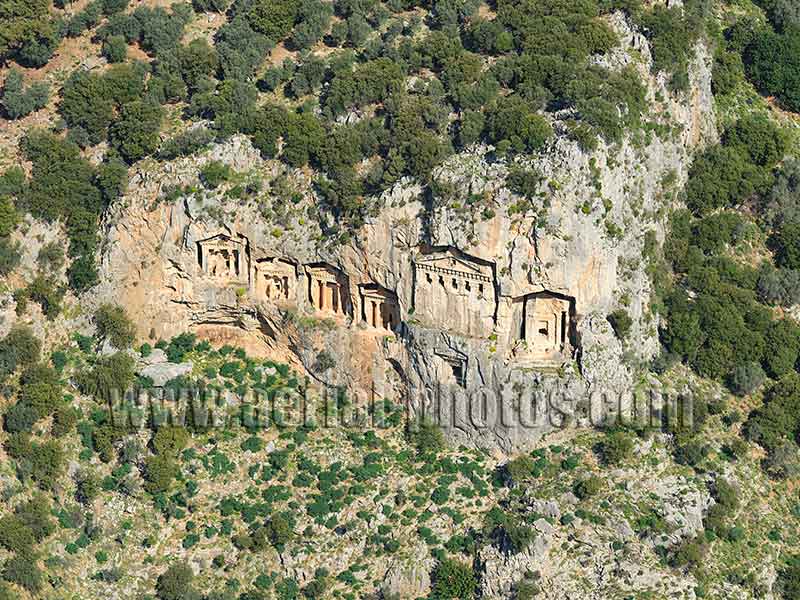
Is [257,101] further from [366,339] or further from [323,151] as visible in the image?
[366,339]

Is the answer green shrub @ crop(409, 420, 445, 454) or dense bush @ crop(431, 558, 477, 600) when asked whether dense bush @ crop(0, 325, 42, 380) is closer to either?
green shrub @ crop(409, 420, 445, 454)

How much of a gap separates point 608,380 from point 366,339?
493 inches

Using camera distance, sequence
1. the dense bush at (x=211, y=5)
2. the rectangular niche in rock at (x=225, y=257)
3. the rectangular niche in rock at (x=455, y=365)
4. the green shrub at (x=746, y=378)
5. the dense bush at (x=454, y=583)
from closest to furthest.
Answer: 1. the dense bush at (x=454, y=583)
2. the rectangular niche in rock at (x=455, y=365)
3. the green shrub at (x=746, y=378)
4. the rectangular niche in rock at (x=225, y=257)
5. the dense bush at (x=211, y=5)

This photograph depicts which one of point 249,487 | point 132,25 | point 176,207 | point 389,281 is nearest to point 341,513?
point 249,487

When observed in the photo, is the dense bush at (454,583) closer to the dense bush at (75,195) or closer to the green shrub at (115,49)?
the dense bush at (75,195)

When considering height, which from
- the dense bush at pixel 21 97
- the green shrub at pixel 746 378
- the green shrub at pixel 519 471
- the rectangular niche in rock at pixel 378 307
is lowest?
the green shrub at pixel 519 471

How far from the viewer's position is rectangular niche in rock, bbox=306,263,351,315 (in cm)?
8662

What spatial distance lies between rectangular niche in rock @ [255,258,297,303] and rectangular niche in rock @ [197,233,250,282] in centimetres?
72

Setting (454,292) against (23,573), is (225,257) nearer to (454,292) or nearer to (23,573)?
(454,292)

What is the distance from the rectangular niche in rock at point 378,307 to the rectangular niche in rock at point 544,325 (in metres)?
6.42

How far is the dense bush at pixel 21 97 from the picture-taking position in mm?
93688

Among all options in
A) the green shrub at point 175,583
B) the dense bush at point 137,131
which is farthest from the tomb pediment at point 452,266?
the green shrub at point 175,583

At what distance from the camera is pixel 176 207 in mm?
87188

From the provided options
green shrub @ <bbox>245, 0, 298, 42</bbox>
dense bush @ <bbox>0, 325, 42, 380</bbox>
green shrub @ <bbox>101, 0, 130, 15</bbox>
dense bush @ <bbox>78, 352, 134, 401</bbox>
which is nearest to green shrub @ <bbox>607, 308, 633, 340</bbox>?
Answer: dense bush @ <bbox>78, 352, 134, 401</bbox>
